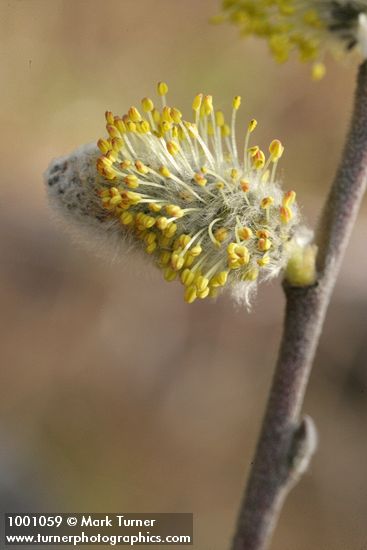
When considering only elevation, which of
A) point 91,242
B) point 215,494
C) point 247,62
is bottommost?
point 215,494

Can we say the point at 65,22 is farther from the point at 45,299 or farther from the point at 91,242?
the point at 91,242

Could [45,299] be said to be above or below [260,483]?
above

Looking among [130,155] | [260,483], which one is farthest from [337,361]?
[130,155]

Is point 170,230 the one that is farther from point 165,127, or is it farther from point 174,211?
point 165,127

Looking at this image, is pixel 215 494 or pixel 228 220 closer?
pixel 228 220

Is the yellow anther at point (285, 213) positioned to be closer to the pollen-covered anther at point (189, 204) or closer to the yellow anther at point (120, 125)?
the pollen-covered anther at point (189, 204)

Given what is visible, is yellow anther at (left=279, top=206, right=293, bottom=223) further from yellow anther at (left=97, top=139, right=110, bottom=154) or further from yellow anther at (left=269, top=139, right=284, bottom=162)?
yellow anther at (left=97, top=139, right=110, bottom=154)
